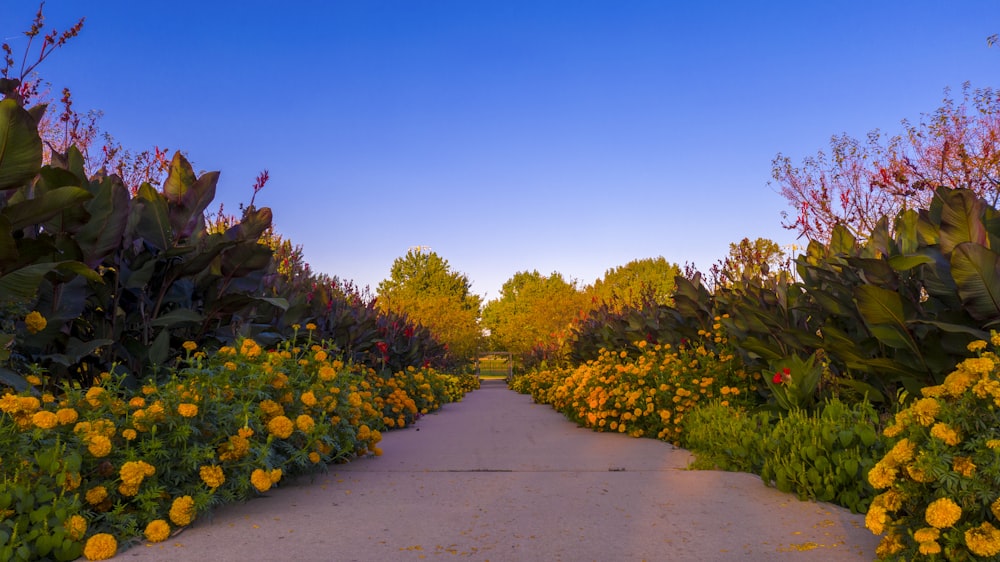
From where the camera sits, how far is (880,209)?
1148cm

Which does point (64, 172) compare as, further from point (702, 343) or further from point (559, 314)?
point (559, 314)

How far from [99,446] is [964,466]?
11.2ft

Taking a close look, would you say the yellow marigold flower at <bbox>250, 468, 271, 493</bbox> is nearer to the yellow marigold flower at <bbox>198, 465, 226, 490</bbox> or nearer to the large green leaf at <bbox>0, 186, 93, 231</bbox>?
the yellow marigold flower at <bbox>198, 465, 226, 490</bbox>

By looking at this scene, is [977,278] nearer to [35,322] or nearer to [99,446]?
[99,446]

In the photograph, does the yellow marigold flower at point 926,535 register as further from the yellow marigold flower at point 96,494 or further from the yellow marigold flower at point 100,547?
the yellow marigold flower at point 96,494

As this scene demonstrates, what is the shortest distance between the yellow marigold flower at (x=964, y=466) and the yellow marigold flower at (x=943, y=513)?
0.34ft

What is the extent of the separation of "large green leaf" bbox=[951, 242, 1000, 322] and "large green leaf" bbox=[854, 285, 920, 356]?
34cm

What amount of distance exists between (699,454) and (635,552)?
282 centimetres

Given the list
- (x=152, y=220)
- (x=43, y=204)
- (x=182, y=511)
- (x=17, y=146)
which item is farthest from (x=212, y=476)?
(x=152, y=220)

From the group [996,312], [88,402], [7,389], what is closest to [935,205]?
[996,312]

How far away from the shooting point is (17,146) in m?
3.22

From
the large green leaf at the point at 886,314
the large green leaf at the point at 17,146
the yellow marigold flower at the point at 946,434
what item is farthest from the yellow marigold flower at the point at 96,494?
the large green leaf at the point at 886,314

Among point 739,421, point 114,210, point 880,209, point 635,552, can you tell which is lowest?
point 635,552

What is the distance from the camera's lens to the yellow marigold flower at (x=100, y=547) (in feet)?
8.47
